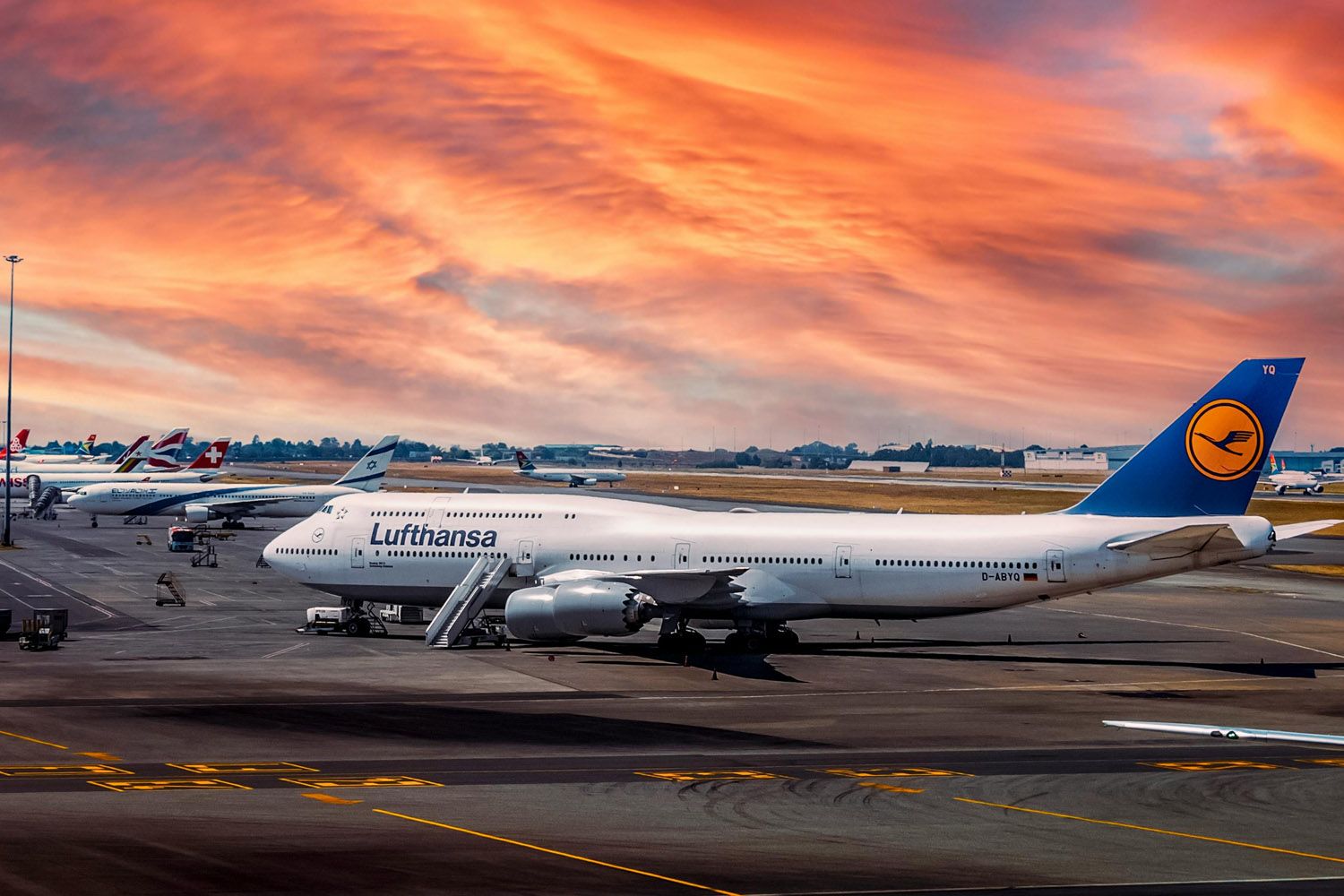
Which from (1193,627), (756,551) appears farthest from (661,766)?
(1193,627)

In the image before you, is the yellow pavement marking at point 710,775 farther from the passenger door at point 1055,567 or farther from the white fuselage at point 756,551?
the passenger door at point 1055,567

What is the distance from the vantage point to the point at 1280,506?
542ft

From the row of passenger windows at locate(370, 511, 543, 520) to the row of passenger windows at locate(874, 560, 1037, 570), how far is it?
507 inches

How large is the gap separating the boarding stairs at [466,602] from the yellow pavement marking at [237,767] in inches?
876

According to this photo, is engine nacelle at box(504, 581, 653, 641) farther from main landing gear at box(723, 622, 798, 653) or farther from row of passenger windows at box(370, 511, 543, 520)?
row of passenger windows at box(370, 511, 543, 520)

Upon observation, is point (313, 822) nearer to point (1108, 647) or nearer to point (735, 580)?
point (735, 580)

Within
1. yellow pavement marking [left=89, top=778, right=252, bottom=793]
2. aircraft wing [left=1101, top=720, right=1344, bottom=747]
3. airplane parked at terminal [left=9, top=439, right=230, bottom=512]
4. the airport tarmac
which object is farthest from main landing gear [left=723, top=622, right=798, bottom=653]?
airplane parked at terminal [left=9, top=439, right=230, bottom=512]

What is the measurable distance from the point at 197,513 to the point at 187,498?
6.52 m

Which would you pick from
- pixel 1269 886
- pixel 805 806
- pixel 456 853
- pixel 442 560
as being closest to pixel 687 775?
pixel 805 806

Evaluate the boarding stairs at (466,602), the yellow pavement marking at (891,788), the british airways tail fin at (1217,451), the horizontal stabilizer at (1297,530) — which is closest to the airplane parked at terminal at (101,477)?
the boarding stairs at (466,602)

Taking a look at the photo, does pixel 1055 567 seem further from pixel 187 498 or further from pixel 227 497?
pixel 187 498

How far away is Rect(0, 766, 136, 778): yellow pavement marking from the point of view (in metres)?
29.7

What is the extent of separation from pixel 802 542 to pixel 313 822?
2992 cm

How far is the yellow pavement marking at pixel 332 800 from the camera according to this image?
2714 cm
